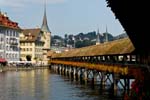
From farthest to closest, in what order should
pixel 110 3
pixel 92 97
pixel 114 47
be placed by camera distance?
pixel 114 47
pixel 92 97
pixel 110 3

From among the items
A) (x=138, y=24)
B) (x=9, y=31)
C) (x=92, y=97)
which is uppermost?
(x=9, y=31)

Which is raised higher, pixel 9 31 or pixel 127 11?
pixel 9 31

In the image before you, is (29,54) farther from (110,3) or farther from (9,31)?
(110,3)

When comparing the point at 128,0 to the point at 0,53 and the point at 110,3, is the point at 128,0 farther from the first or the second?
the point at 0,53

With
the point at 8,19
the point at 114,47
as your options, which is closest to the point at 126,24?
the point at 114,47

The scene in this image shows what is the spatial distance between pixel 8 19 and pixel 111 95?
393 ft

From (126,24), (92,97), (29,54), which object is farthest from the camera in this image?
(29,54)

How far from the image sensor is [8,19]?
536 ft

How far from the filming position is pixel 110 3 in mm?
17141

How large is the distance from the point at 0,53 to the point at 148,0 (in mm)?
137047

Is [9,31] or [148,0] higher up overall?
[9,31]

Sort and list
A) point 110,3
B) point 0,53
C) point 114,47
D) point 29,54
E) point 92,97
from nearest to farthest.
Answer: point 110,3 < point 92,97 < point 114,47 < point 0,53 < point 29,54

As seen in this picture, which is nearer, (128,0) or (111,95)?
(128,0)

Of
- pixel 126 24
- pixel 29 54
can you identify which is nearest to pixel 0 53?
pixel 29 54
